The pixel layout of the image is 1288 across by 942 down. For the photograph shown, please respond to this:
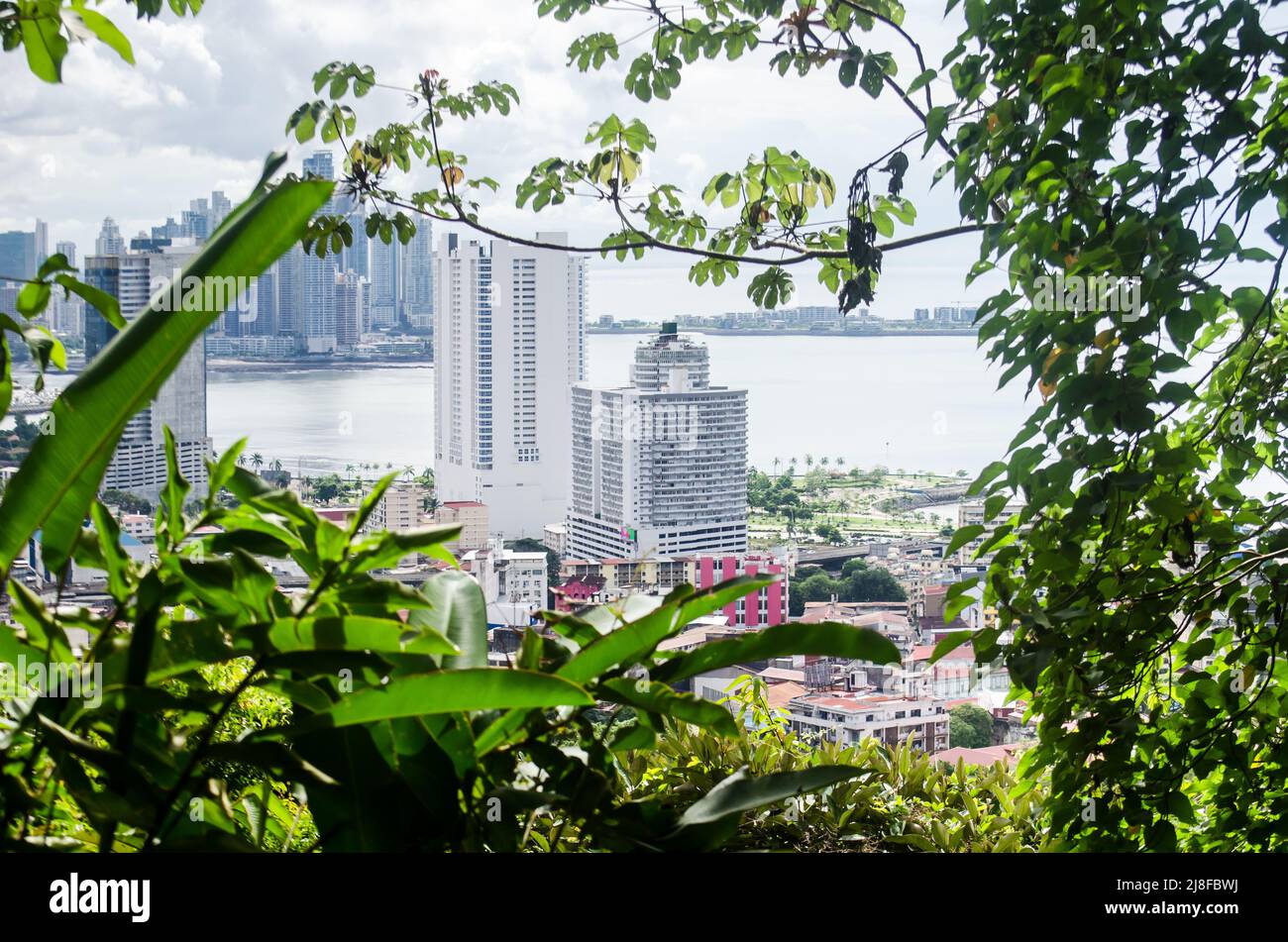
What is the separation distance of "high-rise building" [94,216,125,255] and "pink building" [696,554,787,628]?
3.72 ft

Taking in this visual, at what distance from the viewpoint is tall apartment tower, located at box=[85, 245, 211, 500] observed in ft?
5.31

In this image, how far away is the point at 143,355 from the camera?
0.60m

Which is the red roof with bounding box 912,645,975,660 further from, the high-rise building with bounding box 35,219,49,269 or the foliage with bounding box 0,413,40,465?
the high-rise building with bounding box 35,219,49,269

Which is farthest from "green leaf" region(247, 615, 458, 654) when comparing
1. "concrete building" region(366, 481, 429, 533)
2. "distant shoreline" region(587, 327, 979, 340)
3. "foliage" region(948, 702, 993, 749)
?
"foliage" region(948, 702, 993, 749)

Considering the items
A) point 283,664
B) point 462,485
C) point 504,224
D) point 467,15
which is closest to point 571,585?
point 462,485

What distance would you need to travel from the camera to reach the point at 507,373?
6.42 ft

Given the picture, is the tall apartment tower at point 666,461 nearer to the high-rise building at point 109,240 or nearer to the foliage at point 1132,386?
the foliage at point 1132,386

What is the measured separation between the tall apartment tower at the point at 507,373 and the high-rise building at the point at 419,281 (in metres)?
0.03

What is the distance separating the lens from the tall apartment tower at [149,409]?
1.62m

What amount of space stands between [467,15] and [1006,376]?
4.01ft

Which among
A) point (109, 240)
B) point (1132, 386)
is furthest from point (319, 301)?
point (1132, 386)

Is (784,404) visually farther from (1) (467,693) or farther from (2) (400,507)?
(1) (467,693)

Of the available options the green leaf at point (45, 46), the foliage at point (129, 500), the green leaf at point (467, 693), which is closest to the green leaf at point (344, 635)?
the green leaf at point (467, 693)

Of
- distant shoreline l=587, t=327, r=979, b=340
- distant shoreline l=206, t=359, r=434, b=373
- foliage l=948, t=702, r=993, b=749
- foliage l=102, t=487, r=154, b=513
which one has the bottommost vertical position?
foliage l=948, t=702, r=993, b=749
